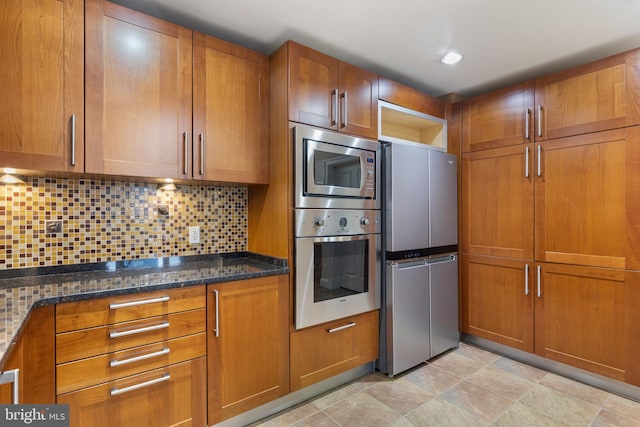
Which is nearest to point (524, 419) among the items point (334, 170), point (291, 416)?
point (291, 416)

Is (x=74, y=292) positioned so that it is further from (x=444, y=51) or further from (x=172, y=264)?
(x=444, y=51)

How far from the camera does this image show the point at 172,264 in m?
2.06

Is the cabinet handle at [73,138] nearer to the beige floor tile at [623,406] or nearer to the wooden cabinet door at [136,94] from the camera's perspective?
the wooden cabinet door at [136,94]

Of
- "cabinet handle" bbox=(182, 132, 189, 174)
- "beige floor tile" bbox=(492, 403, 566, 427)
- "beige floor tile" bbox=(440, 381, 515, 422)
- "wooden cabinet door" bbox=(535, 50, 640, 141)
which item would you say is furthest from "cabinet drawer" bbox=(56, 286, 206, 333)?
"wooden cabinet door" bbox=(535, 50, 640, 141)

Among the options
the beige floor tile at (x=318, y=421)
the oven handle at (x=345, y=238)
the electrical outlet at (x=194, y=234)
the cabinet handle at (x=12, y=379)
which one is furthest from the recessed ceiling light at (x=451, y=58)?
the cabinet handle at (x=12, y=379)

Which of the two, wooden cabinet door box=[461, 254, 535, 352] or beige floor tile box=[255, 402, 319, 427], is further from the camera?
wooden cabinet door box=[461, 254, 535, 352]

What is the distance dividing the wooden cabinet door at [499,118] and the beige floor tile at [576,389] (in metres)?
1.80

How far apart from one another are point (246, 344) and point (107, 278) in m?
0.81

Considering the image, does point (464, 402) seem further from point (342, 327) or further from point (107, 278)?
point (107, 278)

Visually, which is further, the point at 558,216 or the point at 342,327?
the point at 558,216

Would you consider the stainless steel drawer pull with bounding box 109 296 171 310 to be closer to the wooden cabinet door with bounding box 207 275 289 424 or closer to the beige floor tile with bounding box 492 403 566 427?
the wooden cabinet door with bounding box 207 275 289 424

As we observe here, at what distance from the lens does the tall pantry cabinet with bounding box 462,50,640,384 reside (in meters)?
2.09

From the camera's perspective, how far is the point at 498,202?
2.68 metres

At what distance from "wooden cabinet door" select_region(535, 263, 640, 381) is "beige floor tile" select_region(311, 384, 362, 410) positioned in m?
1.50
